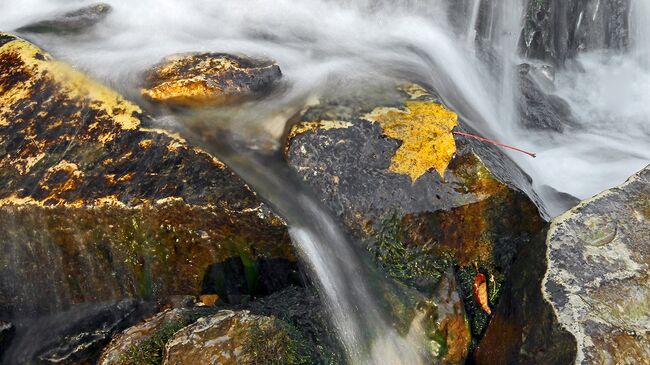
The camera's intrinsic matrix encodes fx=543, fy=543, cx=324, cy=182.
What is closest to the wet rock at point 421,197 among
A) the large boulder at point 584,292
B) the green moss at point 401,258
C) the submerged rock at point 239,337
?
the green moss at point 401,258

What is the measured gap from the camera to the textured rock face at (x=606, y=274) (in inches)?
126

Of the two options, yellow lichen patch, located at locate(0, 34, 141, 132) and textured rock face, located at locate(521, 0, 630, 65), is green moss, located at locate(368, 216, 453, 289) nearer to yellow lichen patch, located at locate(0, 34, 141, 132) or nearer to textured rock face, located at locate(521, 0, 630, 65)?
yellow lichen patch, located at locate(0, 34, 141, 132)

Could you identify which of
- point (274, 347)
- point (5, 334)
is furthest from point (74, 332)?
point (274, 347)

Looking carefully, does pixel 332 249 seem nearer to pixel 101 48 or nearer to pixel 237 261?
pixel 237 261

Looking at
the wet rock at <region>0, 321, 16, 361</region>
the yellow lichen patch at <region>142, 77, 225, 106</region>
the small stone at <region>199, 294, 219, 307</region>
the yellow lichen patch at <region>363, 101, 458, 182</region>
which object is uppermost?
the yellow lichen patch at <region>363, 101, 458, 182</region>

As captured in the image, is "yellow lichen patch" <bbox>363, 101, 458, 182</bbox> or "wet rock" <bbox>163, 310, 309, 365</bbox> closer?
"wet rock" <bbox>163, 310, 309, 365</bbox>

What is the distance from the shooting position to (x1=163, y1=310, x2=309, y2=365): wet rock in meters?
3.12

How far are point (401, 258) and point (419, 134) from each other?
1.01 m

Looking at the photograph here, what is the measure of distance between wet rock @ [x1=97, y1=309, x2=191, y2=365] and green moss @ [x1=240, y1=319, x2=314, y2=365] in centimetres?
57

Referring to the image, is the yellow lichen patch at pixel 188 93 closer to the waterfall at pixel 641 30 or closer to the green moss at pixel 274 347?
the green moss at pixel 274 347

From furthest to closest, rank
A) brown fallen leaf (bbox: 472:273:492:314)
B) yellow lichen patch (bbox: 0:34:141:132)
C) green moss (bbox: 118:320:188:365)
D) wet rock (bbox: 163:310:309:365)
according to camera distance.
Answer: yellow lichen patch (bbox: 0:34:141:132) → brown fallen leaf (bbox: 472:273:492:314) → green moss (bbox: 118:320:188:365) → wet rock (bbox: 163:310:309:365)

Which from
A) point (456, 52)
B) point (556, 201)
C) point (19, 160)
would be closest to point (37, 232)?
point (19, 160)

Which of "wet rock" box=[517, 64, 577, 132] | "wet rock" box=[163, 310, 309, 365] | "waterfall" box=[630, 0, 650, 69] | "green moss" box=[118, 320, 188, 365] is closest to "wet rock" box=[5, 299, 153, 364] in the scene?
"green moss" box=[118, 320, 188, 365]

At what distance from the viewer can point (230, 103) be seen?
192 inches
